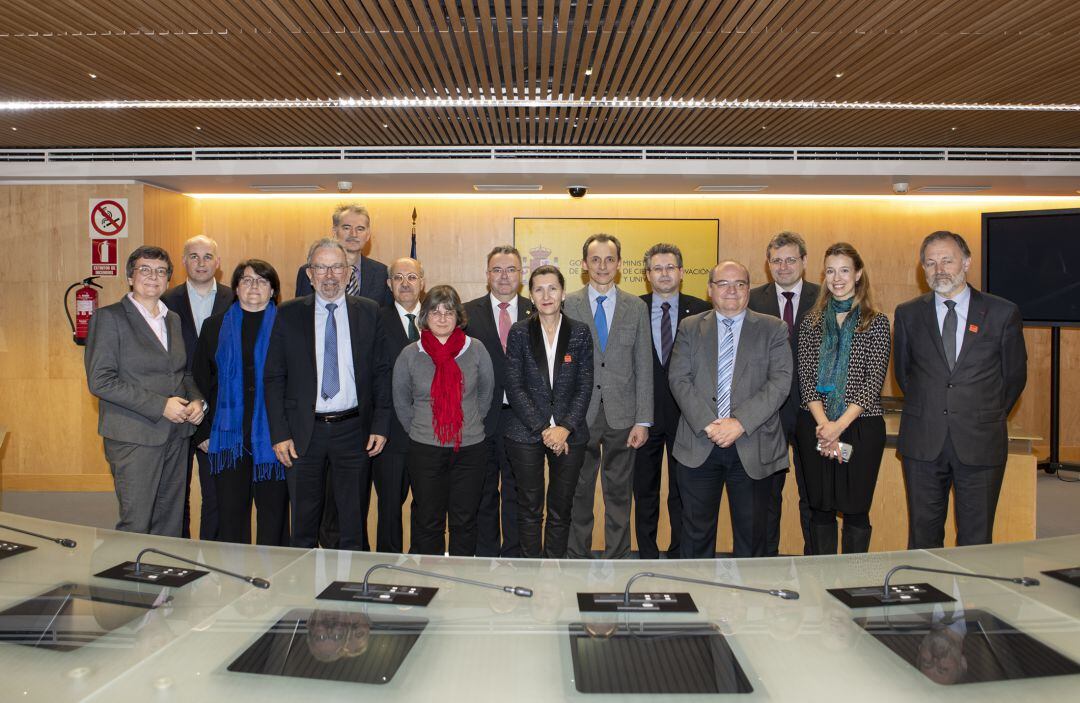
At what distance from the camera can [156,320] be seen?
11.4 ft

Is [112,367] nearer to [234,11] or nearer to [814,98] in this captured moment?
[234,11]

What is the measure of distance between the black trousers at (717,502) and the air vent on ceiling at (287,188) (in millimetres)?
5501

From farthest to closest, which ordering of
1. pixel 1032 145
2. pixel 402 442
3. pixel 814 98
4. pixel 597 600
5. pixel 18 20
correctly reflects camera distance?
pixel 1032 145
pixel 814 98
pixel 18 20
pixel 402 442
pixel 597 600

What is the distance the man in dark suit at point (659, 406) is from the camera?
4.00 meters

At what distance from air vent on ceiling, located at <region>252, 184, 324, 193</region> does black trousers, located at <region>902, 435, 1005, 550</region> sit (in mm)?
6119

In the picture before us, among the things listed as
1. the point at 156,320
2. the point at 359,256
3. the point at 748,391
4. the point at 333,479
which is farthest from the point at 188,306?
the point at 748,391

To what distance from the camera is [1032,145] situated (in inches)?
275

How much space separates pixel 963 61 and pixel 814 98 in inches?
39.7

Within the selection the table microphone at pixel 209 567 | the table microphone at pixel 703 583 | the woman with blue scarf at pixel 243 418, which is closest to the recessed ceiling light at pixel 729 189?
the woman with blue scarf at pixel 243 418

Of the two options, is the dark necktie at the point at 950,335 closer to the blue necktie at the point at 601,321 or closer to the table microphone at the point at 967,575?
the blue necktie at the point at 601,321

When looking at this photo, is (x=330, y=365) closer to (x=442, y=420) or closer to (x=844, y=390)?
(x=442, y=420)

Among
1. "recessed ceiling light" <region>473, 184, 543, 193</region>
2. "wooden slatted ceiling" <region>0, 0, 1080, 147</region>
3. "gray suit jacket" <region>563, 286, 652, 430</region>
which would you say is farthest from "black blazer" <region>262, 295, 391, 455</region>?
"recessed ceiling light" <region>473, 184, 543, 193</region>

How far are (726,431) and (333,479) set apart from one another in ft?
6.01

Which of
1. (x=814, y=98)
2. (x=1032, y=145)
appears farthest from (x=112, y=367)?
(x=1032, y=145)
